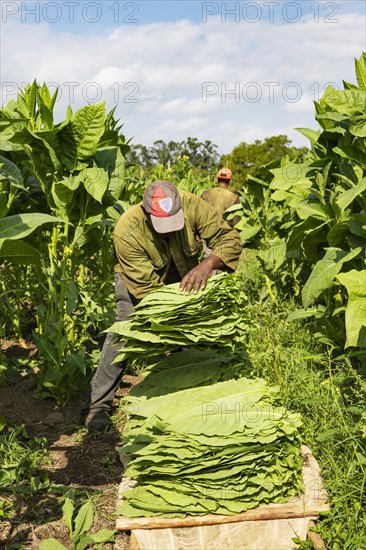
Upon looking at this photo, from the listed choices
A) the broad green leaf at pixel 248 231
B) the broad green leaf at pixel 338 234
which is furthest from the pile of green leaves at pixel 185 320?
the broad green leaf at pixel 248 231

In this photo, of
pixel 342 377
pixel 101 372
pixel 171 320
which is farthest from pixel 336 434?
pixel 101 372

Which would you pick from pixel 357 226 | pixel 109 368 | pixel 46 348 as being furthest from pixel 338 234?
pixel 46 348

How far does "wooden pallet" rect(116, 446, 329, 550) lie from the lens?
2723 mm

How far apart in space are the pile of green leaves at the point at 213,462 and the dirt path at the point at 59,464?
0.33 metres

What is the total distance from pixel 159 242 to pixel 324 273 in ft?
3.81

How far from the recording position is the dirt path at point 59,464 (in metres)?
3.03

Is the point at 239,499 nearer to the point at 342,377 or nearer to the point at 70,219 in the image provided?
the point at 342,377

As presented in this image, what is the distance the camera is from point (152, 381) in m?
3.41

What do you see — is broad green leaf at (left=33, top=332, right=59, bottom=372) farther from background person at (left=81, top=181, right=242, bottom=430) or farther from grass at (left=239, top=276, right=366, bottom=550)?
grass at (left=239, top=276, right=366, bottom=550)

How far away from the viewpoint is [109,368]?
418cm

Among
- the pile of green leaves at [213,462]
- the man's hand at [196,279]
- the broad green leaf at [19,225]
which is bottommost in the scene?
the pile of green leaves at [213,462]

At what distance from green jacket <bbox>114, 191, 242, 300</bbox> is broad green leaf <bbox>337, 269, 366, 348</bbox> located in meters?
0.62

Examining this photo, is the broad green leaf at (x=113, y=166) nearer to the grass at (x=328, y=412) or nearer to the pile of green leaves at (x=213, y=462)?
the grass at (x=328, y=412)

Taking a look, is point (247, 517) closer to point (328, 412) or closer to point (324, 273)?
point (328, 412)
